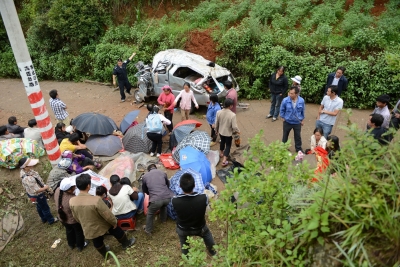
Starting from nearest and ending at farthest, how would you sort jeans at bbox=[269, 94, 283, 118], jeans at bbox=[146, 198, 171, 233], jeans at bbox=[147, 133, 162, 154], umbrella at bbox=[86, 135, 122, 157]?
jeans at bbox=[146, 198, 171, 233] → jeans at bbox=[147, 133, 162, 154] → umbrella at bbox=[86, 135, 122, 157] → jeans at bbox=[269, 94, 283, 118]

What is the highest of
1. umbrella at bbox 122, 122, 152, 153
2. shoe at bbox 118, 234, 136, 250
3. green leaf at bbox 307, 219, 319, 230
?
green leaf at bbox 307, 219, 319, 230

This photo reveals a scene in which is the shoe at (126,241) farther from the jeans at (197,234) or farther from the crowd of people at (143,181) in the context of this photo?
the jeans at (197,234)

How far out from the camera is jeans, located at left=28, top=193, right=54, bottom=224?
5.67 meters

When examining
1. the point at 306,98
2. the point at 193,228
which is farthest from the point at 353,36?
the point at 193,228

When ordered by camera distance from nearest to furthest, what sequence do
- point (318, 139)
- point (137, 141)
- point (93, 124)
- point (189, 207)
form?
1. point (189, 207)
2. point (318, 139)
3. point (93, 124)
4. point (137, 141)

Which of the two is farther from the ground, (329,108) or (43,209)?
(329,108)

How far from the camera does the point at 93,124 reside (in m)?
7.43

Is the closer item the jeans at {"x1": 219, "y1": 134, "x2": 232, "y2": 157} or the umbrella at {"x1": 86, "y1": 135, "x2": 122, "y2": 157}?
the jeans at {"x1": 219, "y1": 134, "x2": 232, "y2": 157}

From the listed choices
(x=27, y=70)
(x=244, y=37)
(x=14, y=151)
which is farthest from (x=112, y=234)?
(x=244, y=37)

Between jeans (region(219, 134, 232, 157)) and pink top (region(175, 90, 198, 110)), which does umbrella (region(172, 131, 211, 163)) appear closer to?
jeans (region(219, 134, 232, 157))

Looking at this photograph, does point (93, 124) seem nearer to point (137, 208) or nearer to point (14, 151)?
point (14, 151)

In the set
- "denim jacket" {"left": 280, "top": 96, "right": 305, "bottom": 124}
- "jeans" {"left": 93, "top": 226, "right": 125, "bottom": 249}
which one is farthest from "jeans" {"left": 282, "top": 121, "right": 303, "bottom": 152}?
"jeans" {"left": 93, "top": 226, "right": 125, "bottom": 249}

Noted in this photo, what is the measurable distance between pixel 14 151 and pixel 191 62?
19.3 feet

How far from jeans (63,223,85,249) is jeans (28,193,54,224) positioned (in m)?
0.91
